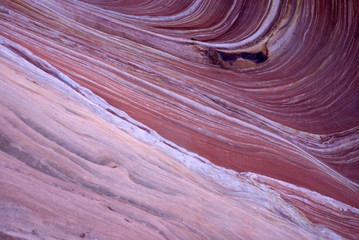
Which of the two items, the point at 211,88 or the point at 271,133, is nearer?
the point at 271,133

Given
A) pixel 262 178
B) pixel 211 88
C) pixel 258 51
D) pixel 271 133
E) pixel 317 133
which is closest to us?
pixel 262 178

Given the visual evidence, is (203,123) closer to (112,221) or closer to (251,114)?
(251,114)

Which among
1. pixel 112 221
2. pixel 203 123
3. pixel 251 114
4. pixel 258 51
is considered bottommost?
pixel 112 221

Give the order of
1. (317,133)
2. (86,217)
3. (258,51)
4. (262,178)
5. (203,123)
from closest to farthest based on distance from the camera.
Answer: (86,217) → (262,178) → (203,123) → (317,133) → (258,51)

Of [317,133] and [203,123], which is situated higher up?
[317,133]

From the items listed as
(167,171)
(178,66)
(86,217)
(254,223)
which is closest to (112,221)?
(86,217)

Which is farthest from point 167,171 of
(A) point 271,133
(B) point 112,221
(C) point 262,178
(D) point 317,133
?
(D) point 317,133

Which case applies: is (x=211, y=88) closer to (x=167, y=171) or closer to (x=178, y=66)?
(x=178, y=66)
